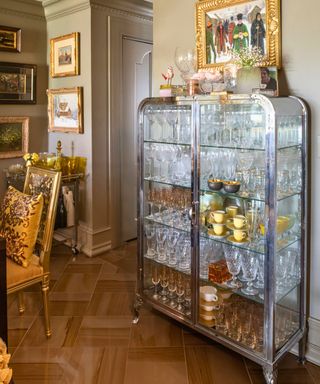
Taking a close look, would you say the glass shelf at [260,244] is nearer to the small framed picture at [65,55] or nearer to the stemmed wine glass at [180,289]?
the stemmed wine glass at [180,289]

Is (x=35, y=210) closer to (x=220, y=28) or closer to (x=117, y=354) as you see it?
(x=117, y=354)

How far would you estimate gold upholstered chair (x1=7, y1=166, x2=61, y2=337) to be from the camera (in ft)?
→ 8.23

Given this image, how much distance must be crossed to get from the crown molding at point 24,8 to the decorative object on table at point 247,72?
9.46 feet

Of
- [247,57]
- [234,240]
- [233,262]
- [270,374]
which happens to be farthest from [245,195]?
[270,374]

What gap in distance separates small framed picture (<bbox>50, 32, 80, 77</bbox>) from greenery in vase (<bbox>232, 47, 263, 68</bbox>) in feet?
6.81

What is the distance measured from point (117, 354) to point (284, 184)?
1.46m

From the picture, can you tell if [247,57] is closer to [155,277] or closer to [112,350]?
[155,277]

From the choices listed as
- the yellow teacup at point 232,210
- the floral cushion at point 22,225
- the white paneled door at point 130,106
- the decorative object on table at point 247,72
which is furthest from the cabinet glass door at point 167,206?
the white paneled door at point 130,106

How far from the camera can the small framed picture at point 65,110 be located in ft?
13.5

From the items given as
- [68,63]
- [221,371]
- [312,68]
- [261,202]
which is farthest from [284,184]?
[68,63]

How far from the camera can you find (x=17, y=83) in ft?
14.0

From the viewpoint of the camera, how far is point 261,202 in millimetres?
2211

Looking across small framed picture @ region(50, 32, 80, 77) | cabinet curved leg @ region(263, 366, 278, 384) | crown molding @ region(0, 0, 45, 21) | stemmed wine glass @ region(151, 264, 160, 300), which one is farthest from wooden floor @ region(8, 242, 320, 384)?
crown molding @ region(0, 0, 45, 21)

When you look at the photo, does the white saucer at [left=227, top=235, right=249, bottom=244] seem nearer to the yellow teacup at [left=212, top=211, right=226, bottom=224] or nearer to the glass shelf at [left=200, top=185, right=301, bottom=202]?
the yellow teacup at [left=212, top=211, right=226, bottom=224]
